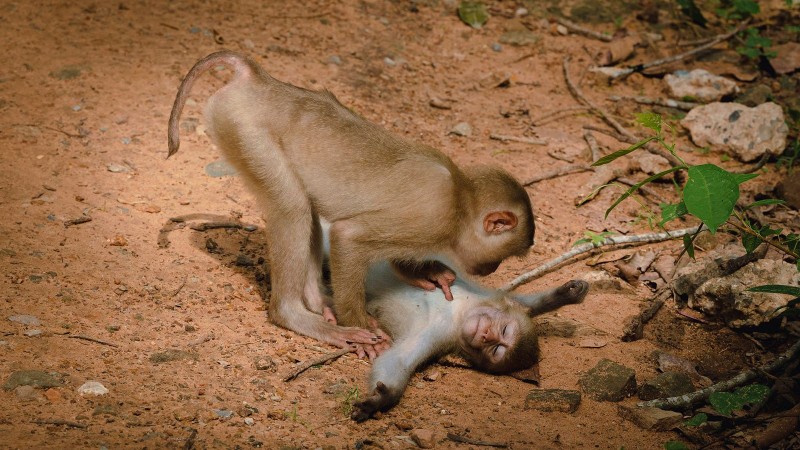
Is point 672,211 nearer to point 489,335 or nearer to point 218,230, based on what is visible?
point 489,335

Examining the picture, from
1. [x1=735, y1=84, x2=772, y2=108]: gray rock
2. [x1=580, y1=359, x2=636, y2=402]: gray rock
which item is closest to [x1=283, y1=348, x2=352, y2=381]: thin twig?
[x1=580, y1=359, x2=636, y2=402]: gray rock

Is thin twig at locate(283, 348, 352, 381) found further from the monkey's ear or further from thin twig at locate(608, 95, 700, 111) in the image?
thin twig at locate(608, 95, 700, 111)

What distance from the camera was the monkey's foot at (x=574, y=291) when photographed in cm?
521

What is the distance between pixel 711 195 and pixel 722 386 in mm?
1299

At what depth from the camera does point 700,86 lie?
315 inches

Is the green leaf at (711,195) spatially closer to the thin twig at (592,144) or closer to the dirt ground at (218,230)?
the dirt ground at (218,230)

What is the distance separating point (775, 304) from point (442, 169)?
7.11 feet

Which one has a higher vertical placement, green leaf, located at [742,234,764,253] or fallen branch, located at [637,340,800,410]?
green leaf, located at [742,234,764,253]

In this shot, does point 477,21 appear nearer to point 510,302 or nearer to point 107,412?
point 510,302

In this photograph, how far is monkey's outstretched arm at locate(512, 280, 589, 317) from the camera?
5.21 metres

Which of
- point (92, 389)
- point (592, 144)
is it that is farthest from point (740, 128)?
point (92, 389)

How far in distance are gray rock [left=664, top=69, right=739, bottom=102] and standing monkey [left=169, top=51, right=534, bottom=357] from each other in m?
3.82

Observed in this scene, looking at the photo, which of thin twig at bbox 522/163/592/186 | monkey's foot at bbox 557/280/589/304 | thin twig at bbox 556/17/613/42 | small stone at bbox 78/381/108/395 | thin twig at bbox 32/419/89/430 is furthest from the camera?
thin twig at bbox 556/17/613/42

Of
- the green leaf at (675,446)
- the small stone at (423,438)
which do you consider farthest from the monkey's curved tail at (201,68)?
the green leaf at (675,446)
